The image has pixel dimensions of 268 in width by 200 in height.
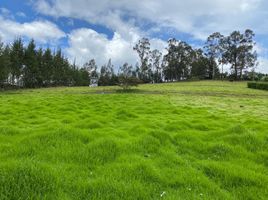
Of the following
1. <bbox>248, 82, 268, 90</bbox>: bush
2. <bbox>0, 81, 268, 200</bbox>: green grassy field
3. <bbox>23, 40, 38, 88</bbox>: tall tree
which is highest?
<bbox>23, 40, 38, 88</bbox>: tall tree

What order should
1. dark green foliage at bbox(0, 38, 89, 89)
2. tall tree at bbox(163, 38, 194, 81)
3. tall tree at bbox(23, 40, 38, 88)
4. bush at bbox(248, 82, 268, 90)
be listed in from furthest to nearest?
tall tree at bbox(163, 38, 194, 81) → tall tree at bbox(23, 40, 38, 88) → dark green foliage at bbox(0, 38, 89, 89) → bush at bbox(248, 82, 268, 90)

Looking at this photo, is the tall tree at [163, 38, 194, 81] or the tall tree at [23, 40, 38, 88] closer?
the tall tree at [23, 40, 38, 88]

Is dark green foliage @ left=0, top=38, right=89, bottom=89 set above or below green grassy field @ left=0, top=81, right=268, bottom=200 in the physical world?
above

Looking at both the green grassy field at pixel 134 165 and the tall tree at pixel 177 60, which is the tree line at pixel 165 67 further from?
the green grassy field at pixel 134 165

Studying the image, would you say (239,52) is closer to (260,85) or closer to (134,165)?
(260,85)

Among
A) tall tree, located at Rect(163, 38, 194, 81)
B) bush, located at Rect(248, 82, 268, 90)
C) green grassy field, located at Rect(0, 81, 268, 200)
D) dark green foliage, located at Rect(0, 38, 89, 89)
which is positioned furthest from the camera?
tall tree, located at Rect(163, 38, 194, 81)

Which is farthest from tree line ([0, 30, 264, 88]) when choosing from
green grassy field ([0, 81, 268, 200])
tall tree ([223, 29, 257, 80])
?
green grassy field ([0, 81, 268, 200])

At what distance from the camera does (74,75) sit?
235ft

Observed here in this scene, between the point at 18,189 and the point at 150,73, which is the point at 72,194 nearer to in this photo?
the point at 18,189

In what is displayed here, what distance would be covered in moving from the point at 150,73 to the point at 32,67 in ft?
146

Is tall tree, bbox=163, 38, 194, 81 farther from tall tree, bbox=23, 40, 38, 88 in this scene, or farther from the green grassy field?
the green grassy field

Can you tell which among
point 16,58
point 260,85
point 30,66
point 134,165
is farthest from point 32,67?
point 134,165

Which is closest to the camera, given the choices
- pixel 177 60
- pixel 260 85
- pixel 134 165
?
pixel 134 165

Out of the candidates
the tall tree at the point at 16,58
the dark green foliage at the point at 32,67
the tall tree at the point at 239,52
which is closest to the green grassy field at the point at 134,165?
the dark green foliage at the point at 32,67
